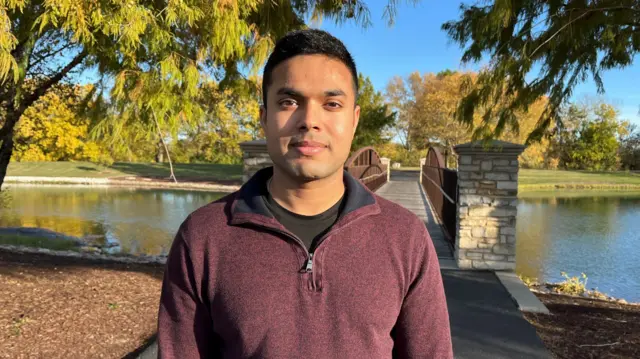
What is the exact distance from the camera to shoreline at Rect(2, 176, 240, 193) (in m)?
28.6

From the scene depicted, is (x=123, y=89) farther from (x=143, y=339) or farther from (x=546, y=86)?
(x=546, y=86)

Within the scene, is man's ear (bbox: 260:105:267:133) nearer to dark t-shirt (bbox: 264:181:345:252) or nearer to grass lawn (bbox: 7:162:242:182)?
dark t-shirt (bbox: 264:181:345:252)

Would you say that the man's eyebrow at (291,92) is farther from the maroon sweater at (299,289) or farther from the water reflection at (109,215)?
the water reflection at (109,215)

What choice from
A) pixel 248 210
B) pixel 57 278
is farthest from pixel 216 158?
pixel 248 210

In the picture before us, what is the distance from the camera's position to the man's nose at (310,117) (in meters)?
1.15

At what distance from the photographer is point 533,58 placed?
16.1 ft

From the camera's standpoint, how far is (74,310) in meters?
4.28

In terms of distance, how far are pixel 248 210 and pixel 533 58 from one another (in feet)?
15.1

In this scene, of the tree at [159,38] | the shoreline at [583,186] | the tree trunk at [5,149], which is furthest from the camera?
the shoreline at [583,186]

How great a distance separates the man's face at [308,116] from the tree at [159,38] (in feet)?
7.67

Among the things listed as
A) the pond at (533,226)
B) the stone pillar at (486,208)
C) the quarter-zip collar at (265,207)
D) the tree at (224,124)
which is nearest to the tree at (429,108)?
the pond at (533,226)

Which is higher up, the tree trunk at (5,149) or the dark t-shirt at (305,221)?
the tree trunk at (5,149)

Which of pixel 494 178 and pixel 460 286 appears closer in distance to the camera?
pixel 460 286

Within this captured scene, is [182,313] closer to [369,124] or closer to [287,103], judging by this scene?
[287,103]
